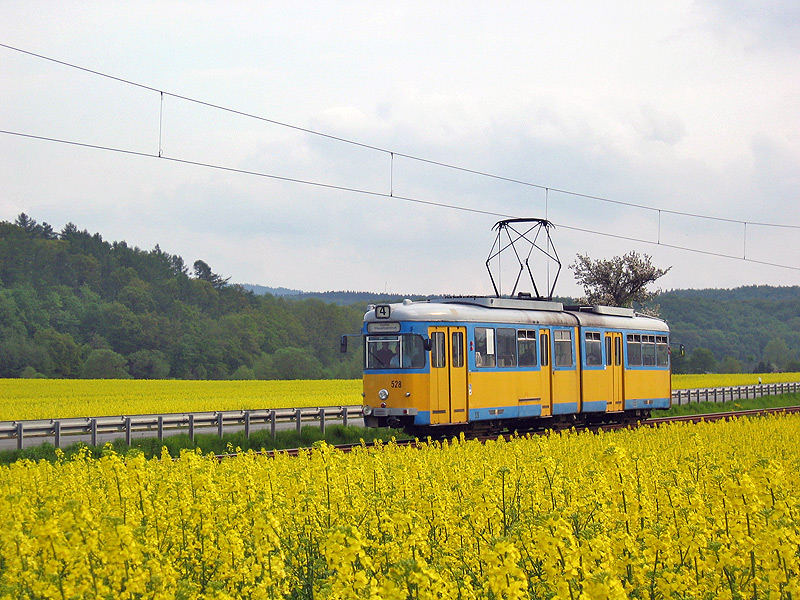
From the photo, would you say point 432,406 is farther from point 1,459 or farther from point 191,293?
point 191,293

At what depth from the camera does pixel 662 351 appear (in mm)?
30516

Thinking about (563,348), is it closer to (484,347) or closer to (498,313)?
(498,313)

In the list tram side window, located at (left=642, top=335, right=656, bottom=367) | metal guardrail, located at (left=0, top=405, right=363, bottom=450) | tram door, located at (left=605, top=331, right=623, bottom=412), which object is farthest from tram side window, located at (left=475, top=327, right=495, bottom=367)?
tram side window, located at (left=642, top=335, right=656, bottom=367)

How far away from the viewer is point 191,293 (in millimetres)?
99125

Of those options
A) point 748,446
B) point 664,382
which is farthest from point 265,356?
point 748,446

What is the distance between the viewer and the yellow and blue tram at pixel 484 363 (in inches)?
828

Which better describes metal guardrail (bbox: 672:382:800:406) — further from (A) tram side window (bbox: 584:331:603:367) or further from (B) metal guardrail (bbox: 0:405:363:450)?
(B) metal guardrail (bbox: 0:405:363:450)

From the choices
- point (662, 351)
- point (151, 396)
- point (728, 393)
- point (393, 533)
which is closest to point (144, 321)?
point (151, 396)

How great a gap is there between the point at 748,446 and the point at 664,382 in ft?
47.2

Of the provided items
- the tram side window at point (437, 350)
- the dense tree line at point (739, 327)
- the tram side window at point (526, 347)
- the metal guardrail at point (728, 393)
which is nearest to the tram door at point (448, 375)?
the tram side window at point (437, 350)

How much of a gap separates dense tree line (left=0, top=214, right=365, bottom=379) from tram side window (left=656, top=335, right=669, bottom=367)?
47171 millimetres

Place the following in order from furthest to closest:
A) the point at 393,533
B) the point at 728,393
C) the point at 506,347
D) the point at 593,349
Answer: the point at 728,393 → the point at 593,349 → the point at 506,347 → the point at 393,533

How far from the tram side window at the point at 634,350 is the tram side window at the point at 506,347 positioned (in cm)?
666

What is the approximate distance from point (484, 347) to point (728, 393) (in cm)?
2982
